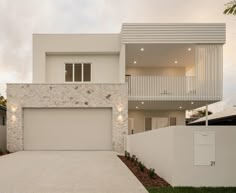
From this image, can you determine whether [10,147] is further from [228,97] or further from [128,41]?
[228,97]

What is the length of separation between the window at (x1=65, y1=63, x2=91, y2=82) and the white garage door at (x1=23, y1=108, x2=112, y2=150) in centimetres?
Result: 299

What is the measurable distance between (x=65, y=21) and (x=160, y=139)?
53.7 ft

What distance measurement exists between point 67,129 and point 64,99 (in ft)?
6.32

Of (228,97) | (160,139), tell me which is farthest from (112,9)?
(160,139)

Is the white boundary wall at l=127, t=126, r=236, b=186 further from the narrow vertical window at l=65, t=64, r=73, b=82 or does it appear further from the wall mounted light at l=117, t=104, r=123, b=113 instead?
the narrow vertical window at l=65, t=64, r=73, b=82

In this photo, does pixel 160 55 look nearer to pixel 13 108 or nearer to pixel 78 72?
pixel 78 72

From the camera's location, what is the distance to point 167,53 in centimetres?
1681

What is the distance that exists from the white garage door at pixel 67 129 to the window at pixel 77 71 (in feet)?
9.81

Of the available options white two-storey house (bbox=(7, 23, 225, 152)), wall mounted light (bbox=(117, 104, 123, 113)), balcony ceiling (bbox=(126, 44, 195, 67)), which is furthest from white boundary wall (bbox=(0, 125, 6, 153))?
balcony ceiling (bbox=(126, 44, 195, 67))

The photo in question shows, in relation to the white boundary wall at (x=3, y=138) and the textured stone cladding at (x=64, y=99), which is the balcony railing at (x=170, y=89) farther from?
the white boundary wall at (x=3, y=138)

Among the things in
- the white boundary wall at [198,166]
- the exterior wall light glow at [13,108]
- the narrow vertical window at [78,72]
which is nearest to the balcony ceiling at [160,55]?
the narrow vertical window at [78,72]

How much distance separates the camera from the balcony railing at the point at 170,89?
1535 cm

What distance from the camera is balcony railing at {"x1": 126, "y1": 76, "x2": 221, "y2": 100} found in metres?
15.4

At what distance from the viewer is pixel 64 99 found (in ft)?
51.4
